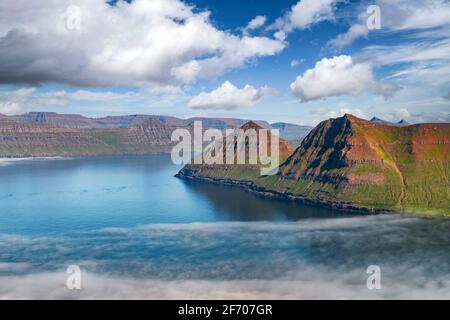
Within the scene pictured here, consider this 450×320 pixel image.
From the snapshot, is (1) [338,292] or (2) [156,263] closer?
(1) [338,292]

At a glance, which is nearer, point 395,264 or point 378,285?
point 378,285
